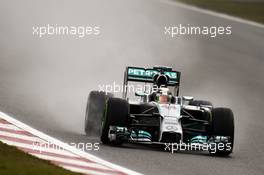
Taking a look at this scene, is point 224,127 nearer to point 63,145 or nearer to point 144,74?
point 144,74

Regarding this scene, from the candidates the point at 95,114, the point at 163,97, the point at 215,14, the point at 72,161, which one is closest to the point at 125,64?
the point at 215,14

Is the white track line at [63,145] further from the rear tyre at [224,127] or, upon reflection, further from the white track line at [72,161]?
the rear tyre at [224,127]

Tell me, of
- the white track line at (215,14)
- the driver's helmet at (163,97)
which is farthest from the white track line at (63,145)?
the white track line at (215,14)

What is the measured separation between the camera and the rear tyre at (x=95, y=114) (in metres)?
18.0

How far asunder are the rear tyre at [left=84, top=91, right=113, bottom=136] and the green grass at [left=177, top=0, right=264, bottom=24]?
60.5 ft

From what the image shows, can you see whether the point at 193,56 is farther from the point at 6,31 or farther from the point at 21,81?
the point at 21,81

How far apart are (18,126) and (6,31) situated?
14.5m

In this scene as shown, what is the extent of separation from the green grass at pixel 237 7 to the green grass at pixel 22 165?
2300cm

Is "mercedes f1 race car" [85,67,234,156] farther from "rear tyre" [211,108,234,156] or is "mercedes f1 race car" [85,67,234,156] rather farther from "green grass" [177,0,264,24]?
"green grass" [177,0,264,24]

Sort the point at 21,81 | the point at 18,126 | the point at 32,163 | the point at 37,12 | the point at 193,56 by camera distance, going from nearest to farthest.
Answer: the point at 32,163 < the point at 18,126 < the point at 21,81 < the point at 193,56 < the point at 37,12

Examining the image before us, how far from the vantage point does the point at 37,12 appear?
107 ft

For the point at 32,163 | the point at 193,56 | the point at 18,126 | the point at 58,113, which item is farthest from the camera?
the point at 193,56

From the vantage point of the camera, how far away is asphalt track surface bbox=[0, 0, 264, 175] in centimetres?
1645

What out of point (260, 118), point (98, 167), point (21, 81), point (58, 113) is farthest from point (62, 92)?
point (98, 167)
